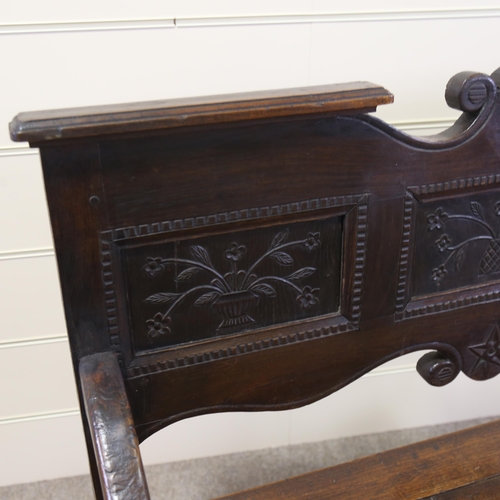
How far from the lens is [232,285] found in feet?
2.46

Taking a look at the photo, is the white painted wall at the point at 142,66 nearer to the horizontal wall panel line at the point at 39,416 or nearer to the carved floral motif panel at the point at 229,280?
the horizontal wall panel line at the point at 39,416

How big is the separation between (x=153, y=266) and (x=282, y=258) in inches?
6.6

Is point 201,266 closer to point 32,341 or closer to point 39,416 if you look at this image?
point 32,341

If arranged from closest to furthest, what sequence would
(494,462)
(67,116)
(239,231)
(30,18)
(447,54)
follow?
1. (67,116)
2. (239,231)
3. (494,462)
4. (30,18)
5. (447,54)

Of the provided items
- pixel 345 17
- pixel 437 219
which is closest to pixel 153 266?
pixel 437 219

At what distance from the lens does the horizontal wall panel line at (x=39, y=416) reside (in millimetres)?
1419

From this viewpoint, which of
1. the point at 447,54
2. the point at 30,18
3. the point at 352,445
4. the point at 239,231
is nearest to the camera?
the point at 239,231

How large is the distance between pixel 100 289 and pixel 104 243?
0.06 m

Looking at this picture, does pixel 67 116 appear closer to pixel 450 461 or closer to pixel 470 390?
pixel 450 461

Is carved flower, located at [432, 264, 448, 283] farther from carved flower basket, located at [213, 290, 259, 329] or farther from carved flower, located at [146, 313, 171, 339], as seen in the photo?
carved flower, located at [146, 313, 171, 339]

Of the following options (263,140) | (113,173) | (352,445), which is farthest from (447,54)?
(352,445)

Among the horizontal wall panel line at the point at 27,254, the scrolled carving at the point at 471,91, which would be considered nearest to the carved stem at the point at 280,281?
the scrolled carving at the point at 471,91

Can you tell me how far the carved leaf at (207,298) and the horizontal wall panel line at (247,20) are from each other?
612 millimetres

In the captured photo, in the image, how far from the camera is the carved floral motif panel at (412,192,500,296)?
0.82 m
